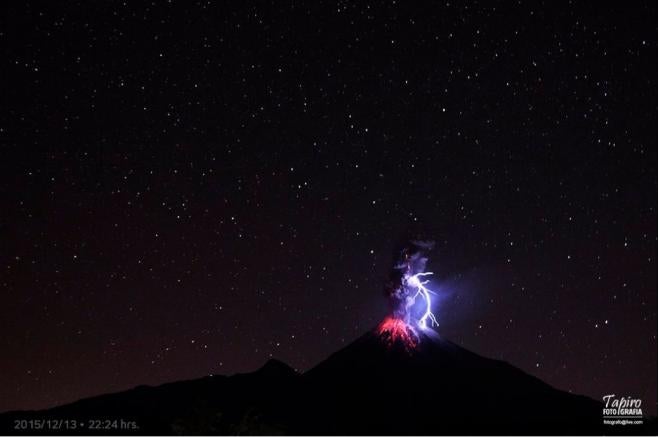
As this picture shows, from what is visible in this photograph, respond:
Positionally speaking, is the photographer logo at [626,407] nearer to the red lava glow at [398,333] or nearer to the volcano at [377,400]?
the volcano at [377,400]

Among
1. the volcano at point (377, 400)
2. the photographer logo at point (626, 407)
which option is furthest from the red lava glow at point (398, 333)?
the photographer logo at point (626, 407)

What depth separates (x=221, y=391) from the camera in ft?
252

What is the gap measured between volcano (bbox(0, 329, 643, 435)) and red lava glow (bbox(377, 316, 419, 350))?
0.89 feet

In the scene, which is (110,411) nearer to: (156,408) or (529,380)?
(156,408)

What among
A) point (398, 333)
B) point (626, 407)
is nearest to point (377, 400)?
point (398, 333)

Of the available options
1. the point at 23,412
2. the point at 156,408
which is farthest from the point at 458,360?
the point at 23,412

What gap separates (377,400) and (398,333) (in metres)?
7.36

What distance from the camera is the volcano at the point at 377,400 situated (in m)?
58.9

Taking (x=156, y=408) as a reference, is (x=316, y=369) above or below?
above

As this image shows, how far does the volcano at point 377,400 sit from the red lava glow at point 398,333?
0.89 feet

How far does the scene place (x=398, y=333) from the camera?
7144cm

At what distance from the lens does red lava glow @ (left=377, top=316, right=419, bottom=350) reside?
232 ft

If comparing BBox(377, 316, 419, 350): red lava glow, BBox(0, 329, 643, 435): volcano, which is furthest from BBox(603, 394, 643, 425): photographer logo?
BBox(377, 316, 419, 350): red lava glow

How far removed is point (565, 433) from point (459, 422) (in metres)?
8.60
